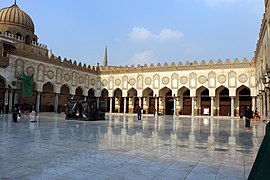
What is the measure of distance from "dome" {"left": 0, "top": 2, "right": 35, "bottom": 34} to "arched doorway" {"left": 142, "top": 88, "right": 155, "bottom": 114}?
17.4 m

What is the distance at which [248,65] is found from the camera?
24.9 m

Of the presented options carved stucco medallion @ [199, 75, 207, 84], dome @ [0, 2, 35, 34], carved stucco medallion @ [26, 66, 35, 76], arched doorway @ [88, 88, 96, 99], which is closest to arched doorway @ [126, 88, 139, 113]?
arched doorway @ [88, 88, 96, 99]

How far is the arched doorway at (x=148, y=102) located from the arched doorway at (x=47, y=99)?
39.1 feet

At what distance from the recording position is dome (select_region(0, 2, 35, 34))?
93.4ft

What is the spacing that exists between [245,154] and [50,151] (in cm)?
381

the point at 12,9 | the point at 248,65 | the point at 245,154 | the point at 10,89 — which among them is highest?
the point at 12,9

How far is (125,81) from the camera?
30875 millimetres

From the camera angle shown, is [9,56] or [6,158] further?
[9,56]

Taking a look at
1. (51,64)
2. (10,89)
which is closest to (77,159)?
(10,89)

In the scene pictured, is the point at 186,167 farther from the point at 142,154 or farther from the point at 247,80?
the point at 247,80

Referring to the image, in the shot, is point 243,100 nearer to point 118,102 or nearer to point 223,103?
point 223,103

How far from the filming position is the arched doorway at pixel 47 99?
28578 millimetres

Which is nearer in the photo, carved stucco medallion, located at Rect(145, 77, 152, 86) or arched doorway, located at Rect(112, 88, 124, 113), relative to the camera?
carved stucco medallion, located at Rect(145, 77, 152, 86)

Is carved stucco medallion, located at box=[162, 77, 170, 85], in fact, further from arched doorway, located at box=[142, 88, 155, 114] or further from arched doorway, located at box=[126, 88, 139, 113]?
arched doorway, located at box=[126, 88, 139, 113]
